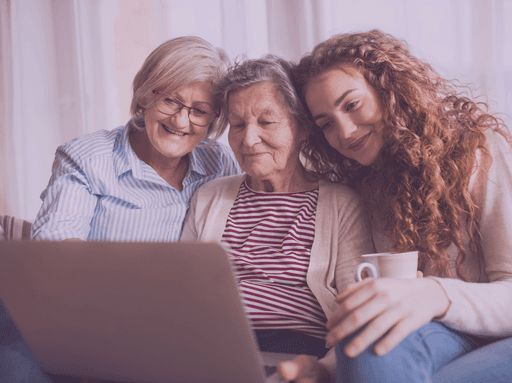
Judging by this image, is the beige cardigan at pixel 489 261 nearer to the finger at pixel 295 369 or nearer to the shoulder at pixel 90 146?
the finger at pixel 295 369

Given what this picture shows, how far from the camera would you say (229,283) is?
0.57 metres

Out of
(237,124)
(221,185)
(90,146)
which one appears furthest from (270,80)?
(90,146)

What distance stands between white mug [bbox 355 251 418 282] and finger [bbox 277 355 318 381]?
0.19 m

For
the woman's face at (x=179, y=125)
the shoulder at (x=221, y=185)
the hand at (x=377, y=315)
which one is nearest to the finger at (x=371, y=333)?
the hand at (x=377, y=315)

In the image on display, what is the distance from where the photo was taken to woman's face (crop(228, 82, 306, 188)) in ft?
4.26

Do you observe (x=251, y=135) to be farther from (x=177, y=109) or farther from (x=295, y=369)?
(x=295, y=369)

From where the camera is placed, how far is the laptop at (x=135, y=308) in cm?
59

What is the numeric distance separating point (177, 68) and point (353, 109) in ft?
1.98

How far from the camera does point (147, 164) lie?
5.06ft

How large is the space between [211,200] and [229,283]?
0.89 metres

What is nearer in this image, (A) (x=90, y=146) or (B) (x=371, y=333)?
(B) (x=371, y=333)

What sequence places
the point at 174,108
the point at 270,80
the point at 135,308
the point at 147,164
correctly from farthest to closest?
the point at 147,164
the point at 174,108
the point at 270,80
the point at 135,308

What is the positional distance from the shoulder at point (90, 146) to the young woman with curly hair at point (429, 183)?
2.37ft

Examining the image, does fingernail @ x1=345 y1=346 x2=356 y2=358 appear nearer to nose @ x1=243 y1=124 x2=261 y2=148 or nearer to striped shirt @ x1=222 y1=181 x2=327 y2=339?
striped shirt @ x1=222 y1=181 x2=327 y2=339
